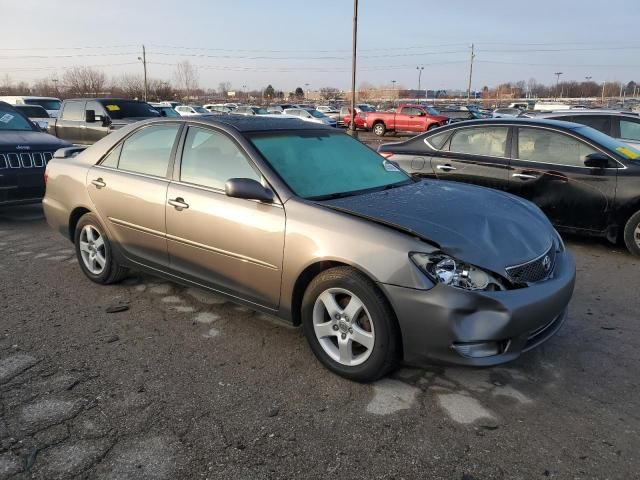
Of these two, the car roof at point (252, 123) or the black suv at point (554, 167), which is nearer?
the car roof at point (252, 123)

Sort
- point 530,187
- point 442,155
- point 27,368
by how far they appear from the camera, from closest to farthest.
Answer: point 27,368, point 530,187, point 442,155

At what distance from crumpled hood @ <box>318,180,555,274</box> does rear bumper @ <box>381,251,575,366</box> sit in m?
0.21

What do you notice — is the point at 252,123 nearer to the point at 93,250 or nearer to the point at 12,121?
the point at 93,250

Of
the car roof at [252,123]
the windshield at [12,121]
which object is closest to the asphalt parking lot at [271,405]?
the car roof at [252,123]

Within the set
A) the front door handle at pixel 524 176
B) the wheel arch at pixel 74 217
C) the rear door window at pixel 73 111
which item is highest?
the rear door window at pixel 73 111

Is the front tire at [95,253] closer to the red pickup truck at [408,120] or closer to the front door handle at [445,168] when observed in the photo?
the front door handle at [445,168]

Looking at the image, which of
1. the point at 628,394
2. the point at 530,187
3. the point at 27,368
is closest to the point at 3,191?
the point at 27,368

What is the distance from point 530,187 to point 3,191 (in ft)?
22.2

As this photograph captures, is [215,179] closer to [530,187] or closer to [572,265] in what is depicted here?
[572,265]

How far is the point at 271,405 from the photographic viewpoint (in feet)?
9.68

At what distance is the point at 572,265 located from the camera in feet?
11.7

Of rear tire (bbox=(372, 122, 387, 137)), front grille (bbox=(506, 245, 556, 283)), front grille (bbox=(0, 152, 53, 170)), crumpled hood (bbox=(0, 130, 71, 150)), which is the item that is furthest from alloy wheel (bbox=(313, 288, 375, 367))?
rear tire (bbox=(372, 122, 387, 137))

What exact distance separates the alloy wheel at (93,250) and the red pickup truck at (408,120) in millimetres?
23534

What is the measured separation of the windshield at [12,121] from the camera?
26.7 ft
